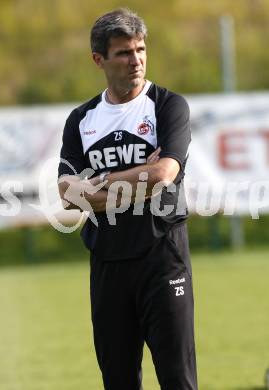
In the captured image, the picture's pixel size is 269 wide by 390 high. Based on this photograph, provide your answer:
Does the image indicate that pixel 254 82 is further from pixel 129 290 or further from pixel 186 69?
pixel 129 290

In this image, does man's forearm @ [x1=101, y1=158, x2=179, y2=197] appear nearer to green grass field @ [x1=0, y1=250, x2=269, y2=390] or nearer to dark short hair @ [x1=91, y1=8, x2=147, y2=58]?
dark short hair @ [x1=91, y1=8, x2=147, y2=58]

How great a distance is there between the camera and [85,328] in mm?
9906

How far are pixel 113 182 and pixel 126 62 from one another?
0.51m

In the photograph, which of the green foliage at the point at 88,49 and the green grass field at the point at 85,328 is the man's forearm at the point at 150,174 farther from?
the green foliage at the point at 88,49

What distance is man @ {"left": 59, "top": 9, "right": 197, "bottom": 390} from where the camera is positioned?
4.62 meters

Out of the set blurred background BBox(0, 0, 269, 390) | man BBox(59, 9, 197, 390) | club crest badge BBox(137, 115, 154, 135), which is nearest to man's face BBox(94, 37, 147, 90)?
man BBox(59, 9, 197, 390)

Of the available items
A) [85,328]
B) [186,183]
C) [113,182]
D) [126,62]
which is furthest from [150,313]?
[186,183]

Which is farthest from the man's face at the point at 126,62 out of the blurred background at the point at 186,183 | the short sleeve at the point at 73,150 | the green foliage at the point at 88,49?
the green foliage at the point at 88,49

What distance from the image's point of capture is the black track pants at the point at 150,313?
4.63m

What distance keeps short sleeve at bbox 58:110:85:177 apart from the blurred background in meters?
2.64

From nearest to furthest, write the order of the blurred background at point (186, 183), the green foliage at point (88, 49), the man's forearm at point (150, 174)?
1. the man's forearm at point (150, 174)
2. the blurred background at point (186, 183)
3. the green foliage at point (88, 49)

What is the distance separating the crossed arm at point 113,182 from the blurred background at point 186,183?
260 centimetres

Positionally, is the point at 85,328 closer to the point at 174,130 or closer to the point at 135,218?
the point at 135,218

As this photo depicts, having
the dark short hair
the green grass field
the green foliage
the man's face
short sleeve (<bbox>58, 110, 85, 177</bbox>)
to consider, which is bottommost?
the green grass field
